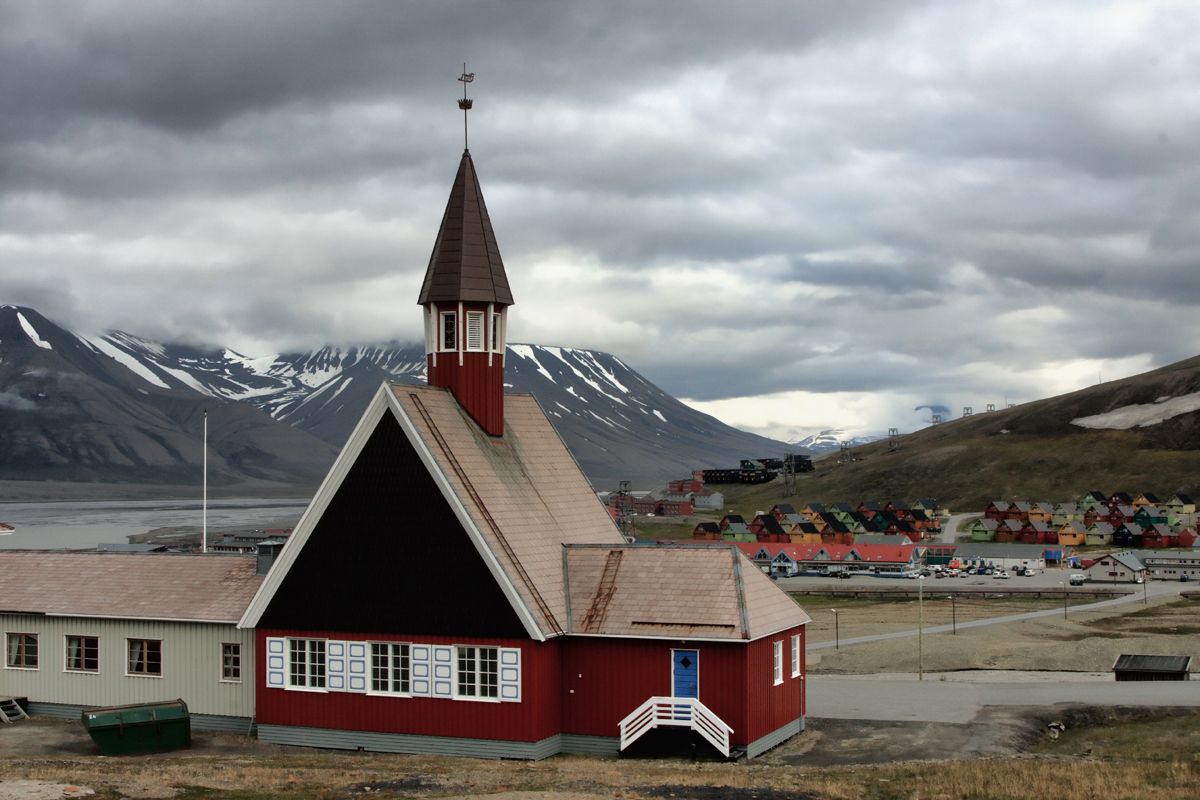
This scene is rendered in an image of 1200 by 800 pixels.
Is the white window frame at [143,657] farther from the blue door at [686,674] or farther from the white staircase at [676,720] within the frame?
the blue door at [686,674]

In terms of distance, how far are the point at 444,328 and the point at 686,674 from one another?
Answer: 45.6ft

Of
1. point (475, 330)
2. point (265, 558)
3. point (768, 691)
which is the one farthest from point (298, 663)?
point (768, 691)

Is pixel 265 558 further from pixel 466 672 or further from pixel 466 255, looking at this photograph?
pixel 466 255

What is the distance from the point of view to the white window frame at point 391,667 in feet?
107

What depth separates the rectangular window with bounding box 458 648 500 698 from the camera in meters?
31.6

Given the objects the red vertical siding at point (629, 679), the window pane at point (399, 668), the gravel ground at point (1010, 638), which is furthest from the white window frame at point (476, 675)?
the gravel ground at point (1010, 638)

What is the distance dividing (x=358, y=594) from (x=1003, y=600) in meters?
89.8

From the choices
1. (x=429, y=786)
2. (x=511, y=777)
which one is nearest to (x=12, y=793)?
(x=429, y=786)

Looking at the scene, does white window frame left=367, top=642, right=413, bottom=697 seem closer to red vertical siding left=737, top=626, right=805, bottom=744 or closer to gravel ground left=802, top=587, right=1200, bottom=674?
red vertical siding left=737, top=626, right=805, bottom=744

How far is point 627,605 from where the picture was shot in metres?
32.3

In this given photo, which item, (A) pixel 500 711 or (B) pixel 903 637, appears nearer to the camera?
(A) pixel 500 711

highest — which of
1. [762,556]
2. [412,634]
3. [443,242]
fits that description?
[443,242]

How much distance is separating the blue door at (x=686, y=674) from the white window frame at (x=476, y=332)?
12.1 meters

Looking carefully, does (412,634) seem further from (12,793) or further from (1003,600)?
(1003,600)
